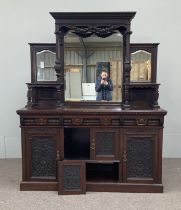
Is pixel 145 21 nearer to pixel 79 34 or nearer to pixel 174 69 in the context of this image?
pixel 174 69

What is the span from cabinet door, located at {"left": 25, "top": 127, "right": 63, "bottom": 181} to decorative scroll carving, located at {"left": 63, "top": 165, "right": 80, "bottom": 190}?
0.16 metres

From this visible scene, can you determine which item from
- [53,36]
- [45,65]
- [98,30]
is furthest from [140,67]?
[53,36]

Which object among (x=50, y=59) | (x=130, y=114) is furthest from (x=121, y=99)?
(x=50, y=59)

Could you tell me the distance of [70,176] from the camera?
2.53 m

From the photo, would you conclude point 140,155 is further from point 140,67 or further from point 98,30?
point 98,30

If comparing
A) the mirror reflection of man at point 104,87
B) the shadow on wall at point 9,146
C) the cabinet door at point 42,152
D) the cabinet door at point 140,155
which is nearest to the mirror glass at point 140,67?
the mirror reflection of man at point 104,87

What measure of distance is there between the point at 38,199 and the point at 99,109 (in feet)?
3.50

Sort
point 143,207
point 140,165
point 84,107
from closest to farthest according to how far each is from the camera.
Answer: point 143,207 < point 140,165 < point 84,107

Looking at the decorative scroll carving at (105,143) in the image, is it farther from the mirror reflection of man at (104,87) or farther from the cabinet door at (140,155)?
the mirror reflection of man at (104,87)

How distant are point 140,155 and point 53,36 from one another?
6.54 ft

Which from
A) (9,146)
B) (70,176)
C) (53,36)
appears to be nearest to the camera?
(70,176)

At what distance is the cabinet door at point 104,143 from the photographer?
258 cm

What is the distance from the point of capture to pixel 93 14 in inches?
104

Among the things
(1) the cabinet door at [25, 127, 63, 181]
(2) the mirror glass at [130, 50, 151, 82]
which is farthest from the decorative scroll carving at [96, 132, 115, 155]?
(2) the mirror glass at [130, 50, 151, 82]
